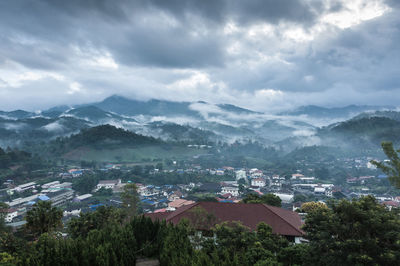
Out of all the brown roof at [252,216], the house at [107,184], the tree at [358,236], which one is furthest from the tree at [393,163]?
the house at [107,184]

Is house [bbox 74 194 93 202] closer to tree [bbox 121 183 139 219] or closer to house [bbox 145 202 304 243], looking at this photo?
tree [bbox 121 183 139 219]

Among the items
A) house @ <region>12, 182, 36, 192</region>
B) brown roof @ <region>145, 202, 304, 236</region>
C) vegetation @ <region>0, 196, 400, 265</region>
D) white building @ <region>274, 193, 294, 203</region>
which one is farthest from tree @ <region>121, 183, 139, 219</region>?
house @ <region>12, 182, 36, 192</region>

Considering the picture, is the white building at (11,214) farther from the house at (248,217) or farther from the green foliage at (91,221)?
the house at (248,217)

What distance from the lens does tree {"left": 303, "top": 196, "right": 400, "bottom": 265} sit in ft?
34.7

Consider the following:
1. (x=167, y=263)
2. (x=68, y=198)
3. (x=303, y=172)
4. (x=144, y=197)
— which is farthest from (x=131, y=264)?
(x=303, y=172)

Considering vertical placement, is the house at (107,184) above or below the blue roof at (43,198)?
above

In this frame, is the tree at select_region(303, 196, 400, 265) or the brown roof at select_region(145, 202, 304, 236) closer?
the tree at select_region(303, 196, 400, 265)

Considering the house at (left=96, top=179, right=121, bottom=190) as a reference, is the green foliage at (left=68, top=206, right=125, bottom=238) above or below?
above

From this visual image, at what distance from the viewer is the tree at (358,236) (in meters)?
10.6

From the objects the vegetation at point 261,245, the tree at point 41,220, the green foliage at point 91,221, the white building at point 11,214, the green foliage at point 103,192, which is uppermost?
the vegetation at point 261,245

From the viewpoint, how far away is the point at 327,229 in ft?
39.6

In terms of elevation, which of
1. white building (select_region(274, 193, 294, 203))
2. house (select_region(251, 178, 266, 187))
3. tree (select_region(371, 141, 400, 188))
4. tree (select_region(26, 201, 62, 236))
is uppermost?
tree (select_region(371, 141, 400, 188))

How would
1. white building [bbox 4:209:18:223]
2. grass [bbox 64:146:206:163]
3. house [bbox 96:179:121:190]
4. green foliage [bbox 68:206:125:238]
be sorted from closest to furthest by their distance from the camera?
green foliage [bbox 68:206:125:238] → white building [bbox 4:209:18:223] → house [bbox 96:179:121:190] → grass [bbox 64:146:206:163]

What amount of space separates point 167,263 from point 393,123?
766ft
